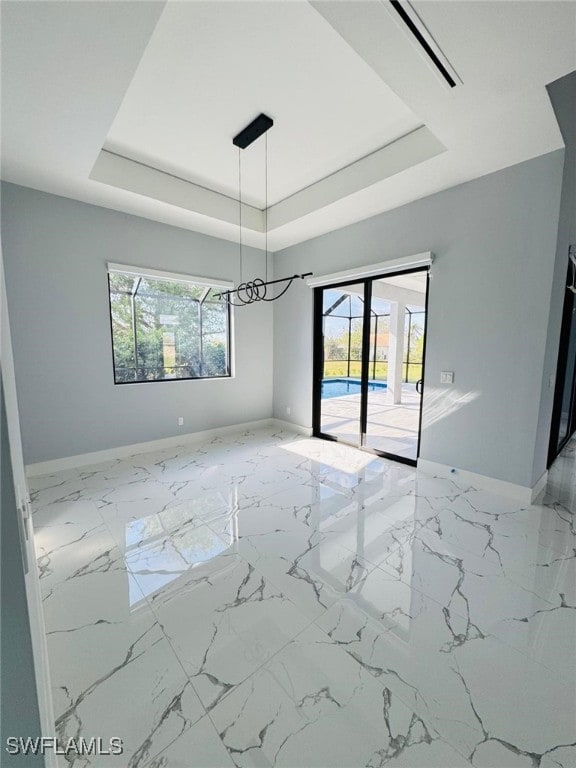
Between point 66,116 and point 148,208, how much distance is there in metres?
1.39

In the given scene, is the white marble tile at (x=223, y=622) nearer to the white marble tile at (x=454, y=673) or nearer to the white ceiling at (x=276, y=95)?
the white marble tile at (x=454, y=673)

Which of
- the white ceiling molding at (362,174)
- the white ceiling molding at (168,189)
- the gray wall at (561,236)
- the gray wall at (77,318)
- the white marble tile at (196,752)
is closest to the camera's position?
the white marble tile at (196,752)

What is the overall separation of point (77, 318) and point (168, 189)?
173 centimetres

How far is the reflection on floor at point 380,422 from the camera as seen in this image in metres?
4.53

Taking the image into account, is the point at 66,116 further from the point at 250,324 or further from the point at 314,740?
the point at 314,740

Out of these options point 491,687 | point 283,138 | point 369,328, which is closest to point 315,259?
point 369,328

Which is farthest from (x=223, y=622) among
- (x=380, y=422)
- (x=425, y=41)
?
(x=380, y=422)

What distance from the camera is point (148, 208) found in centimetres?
349

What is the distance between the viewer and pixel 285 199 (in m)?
3.87

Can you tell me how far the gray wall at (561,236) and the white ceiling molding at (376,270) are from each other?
105 cm

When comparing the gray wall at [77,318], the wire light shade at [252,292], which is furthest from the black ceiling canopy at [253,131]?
the gray wall at [77,318]

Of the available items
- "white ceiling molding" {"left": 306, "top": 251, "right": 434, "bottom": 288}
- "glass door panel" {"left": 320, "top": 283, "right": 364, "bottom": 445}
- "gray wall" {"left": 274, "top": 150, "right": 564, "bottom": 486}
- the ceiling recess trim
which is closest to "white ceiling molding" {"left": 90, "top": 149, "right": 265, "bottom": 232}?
the ceiling recess trim

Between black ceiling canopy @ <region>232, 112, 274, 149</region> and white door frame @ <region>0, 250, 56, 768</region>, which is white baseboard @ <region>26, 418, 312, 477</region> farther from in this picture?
black ceiling canopy @ <region>232, 112, 274, 149</region>

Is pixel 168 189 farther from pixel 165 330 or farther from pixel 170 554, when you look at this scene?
pixel 170 554
